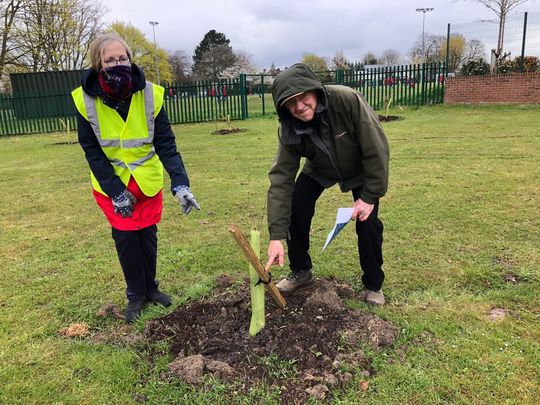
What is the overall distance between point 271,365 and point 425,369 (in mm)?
852

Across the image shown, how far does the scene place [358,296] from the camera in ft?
11.2

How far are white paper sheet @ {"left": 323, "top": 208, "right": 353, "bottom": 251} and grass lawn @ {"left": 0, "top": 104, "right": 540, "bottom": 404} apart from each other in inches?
28.1

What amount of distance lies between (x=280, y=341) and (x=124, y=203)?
1.30 meters

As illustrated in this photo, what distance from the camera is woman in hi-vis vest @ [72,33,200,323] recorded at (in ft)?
9.23

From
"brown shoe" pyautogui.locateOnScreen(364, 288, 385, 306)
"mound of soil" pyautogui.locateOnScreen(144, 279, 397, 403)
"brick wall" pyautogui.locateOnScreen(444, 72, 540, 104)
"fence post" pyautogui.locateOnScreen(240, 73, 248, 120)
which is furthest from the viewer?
"fence post" pyautogui.locateOnScreen(240, 73, 248, 120)

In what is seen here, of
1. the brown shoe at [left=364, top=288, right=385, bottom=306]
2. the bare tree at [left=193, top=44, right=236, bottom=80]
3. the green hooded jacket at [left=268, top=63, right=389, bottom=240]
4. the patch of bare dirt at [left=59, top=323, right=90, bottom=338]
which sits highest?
the bare tree at [left=193, top=44, right=236, bottom=80]

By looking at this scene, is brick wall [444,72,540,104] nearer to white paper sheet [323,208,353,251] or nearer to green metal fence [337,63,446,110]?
green metal fence [337,63,446,110]

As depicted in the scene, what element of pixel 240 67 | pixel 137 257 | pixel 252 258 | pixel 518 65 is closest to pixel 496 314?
pixel 252 258

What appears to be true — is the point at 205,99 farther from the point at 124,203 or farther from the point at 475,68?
the point at 124,203

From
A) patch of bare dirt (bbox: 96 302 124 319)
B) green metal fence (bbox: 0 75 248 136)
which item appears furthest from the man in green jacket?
green metal fence (bbox: 0 75 248 136)

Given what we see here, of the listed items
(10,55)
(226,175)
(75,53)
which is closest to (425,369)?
(226,175)

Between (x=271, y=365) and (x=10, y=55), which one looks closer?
(x=271, y=365)

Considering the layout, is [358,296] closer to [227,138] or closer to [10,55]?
[227,138]

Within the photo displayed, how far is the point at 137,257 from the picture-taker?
10.8 ft
